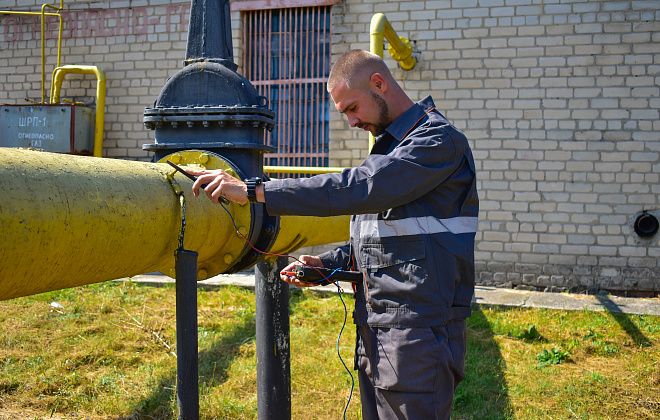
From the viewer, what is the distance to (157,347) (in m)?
4.10

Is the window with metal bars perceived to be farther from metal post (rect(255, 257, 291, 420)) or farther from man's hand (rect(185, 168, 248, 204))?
man's hand (rect(185, 168, 248, 204))

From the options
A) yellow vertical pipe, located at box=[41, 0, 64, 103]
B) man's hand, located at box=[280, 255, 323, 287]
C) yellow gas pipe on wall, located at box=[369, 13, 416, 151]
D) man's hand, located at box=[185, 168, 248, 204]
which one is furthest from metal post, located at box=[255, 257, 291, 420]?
yellow vertical pipe, located at box=[41, 0, 64, 103]

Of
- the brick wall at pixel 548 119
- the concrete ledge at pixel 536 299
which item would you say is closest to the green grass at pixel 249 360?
the concrete ledge at pixel 536 299

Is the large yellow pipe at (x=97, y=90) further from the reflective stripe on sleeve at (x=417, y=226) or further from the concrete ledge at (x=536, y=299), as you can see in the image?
the reflective stripe on sleeve at (x=417, y=226)


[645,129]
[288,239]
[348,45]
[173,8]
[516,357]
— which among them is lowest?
[516,357]

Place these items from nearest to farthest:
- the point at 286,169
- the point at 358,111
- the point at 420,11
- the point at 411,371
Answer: the point at 411,371 < the point at 358,111 < the point at 286,169 < the point at 420,11

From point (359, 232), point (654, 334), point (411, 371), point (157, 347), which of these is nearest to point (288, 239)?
point (359, 232)

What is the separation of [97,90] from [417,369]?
6.46 metres

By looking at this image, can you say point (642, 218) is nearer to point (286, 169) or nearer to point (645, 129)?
point (645, 129)

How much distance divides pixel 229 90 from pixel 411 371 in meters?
1.10

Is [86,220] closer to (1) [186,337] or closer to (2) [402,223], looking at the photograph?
(1) [186,337]

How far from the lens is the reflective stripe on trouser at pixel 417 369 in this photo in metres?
1.61

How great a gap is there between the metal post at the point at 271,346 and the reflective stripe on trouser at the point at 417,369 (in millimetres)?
998

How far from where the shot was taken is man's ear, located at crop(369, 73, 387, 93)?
68.9 inches
